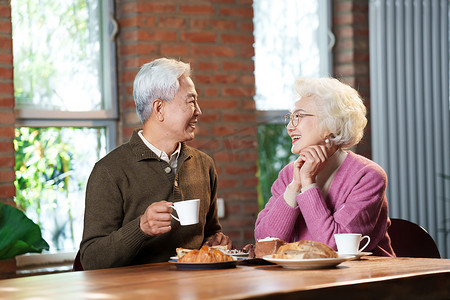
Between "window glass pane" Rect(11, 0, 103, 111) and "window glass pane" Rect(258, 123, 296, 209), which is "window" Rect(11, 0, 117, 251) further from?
"window glass pane" Rect(258, 123, 296, 209)

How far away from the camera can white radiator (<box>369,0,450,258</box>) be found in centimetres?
471

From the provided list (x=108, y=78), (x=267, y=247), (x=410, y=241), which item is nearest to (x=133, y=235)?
(x=267, y=247)

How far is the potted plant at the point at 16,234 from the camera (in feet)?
10.3

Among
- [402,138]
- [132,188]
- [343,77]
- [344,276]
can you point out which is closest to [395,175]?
[402,138]

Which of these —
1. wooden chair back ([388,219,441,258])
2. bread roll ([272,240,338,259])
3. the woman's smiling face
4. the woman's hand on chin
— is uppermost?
the woman's smiling face

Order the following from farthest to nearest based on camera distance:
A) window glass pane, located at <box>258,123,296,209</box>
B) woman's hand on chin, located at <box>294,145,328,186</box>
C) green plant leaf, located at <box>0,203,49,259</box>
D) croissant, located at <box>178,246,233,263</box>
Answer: window glass pane, located at <box>258,123,296,209</box> → green plant leaf, located at <box>0,203,49,259</box> → woman's hand on chin, located at <box>294,145,328,186</box> → croissant, located at <box>178,246,233,263</box>

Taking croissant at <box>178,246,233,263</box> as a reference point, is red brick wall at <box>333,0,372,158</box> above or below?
above

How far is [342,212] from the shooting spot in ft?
8.42

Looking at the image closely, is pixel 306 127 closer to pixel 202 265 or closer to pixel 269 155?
pixel 202 265

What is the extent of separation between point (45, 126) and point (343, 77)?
2.00 meters

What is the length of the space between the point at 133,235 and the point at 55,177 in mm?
1577

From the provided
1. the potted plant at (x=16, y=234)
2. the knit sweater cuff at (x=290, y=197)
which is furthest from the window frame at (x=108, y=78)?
the knit sweater cuff at (x=290, y=197)

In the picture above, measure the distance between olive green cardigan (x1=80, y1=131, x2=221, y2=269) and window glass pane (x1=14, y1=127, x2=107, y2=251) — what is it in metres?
1.16

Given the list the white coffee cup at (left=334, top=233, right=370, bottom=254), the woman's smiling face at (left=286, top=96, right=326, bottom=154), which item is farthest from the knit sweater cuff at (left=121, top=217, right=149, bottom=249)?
the woman's smiling face at (left=286, top=96, right=326, bottom=154)
